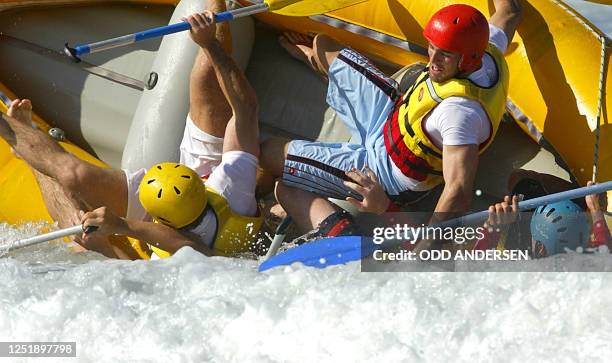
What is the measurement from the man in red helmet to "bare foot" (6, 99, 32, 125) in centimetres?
84

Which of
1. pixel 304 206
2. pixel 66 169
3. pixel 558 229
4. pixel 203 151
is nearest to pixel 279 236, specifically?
pixel 304 206

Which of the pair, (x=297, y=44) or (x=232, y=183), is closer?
(x=232, y=183)

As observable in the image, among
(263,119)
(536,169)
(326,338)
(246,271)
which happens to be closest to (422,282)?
(326,338)

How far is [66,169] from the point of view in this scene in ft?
10.6

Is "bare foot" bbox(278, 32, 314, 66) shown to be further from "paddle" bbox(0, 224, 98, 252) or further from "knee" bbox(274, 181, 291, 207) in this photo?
"paddle" bbox(0, 224, 98, 252)

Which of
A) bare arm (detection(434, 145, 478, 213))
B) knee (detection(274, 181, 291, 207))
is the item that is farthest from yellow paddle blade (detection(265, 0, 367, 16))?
bare arm (detection(434, 145, 478, 213))

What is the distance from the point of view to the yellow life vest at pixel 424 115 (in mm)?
2914

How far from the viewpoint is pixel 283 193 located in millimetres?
3264

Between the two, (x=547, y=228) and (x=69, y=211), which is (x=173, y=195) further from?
(x=547, y=228)

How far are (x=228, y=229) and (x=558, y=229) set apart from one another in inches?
40.4

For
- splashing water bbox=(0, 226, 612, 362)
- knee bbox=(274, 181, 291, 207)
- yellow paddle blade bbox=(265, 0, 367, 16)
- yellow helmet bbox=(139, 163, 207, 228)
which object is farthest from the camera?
yellow paddle blade bbox=(265, 0, 367, 16)

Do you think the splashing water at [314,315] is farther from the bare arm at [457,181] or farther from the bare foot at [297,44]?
the bare foot at [297,44]

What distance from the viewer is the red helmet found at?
2830mm

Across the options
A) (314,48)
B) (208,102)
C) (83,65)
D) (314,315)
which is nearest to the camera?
(314,315)
